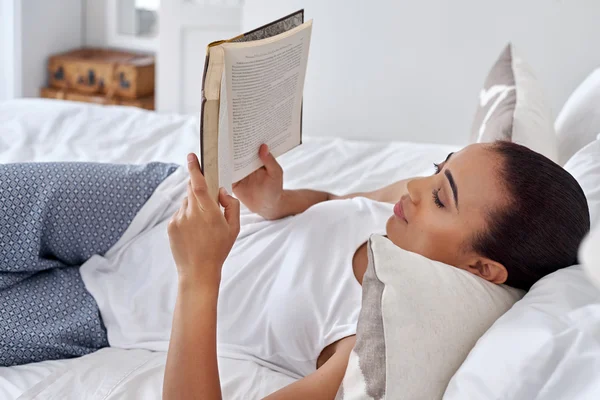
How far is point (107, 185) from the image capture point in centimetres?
137

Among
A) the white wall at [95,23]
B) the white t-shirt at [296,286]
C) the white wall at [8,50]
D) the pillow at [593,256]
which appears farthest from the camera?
the white wall at [95,23]

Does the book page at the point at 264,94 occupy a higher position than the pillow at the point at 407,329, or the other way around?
the book page at the point at 264,94

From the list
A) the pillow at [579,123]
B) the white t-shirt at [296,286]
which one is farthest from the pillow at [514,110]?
the white t-shirt at [296,286]

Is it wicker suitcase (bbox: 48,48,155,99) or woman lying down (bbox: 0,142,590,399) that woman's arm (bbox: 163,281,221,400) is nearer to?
woman lying down (bbox: 0,142,590,399)

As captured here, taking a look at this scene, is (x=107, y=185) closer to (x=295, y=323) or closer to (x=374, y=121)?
(x=295, y=323)

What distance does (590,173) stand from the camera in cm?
117

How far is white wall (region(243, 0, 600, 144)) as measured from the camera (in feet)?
8.47

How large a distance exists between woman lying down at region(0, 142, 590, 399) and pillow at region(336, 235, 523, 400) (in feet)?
0.44

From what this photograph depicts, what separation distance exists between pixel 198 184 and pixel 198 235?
66 mm

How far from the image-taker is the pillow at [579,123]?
162cm

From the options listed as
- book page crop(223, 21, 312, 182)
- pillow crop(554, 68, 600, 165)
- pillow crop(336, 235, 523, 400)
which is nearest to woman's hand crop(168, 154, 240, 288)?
book page crop(223, 21, 312, 182)

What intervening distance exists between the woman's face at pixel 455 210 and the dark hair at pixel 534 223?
14mm

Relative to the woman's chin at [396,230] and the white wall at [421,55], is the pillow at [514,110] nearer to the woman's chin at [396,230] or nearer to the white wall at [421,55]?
the woman's chin at [396,230]

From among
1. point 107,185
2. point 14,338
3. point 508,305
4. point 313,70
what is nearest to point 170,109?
point 313,70
